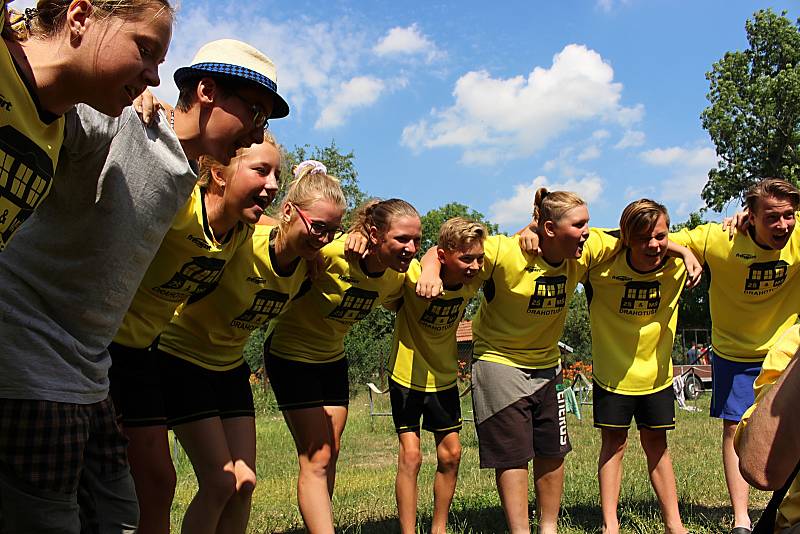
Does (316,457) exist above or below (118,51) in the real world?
below

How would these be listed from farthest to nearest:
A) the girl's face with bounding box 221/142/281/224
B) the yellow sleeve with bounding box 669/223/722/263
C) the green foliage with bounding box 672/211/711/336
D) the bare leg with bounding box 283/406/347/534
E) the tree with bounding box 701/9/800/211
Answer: the green foliage with bounding box 672/211/711/336
the tree with bounding box 701/9/800/211
the yellow sleeve with bounding box 669/223/722/263
the bare leg with bounding box 283/406/347/534
the girl's face with bounding box 221/142/281/224

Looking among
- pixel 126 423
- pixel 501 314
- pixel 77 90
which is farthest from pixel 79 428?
pixel 501 314

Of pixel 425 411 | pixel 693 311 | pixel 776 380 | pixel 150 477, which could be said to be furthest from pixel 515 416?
pixel 693 311

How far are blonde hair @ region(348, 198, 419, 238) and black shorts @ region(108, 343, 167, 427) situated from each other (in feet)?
5.73

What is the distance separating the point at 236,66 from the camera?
3207 mm

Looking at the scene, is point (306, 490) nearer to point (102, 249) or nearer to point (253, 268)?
point (253, 268)

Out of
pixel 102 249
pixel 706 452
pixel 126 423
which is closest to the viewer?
pixel 102 249

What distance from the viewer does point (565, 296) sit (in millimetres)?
5324

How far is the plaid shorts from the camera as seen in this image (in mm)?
2533

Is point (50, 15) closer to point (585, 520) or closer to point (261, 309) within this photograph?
point (261, 309)

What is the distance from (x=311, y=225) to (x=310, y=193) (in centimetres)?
22

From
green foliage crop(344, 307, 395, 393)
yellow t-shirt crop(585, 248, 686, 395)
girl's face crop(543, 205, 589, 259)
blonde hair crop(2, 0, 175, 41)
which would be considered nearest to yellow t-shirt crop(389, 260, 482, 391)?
girl's face crop(543, 205, 589, 259)

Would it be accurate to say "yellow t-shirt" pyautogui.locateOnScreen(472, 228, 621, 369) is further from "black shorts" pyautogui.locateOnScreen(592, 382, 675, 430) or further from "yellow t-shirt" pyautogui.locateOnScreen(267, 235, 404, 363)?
"yellow t-shirt" pyautogui.locateOnScreen(267, 235, 404, 363)

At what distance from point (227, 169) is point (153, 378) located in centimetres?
114
